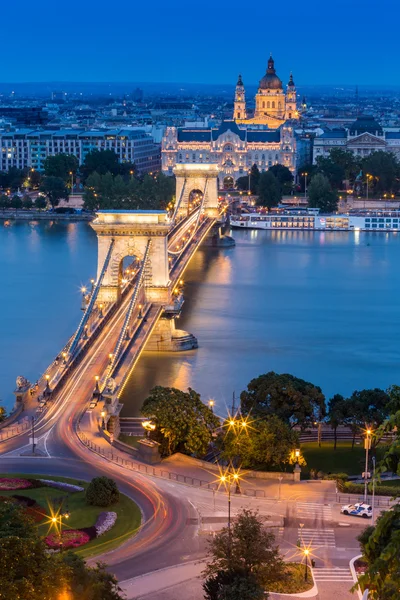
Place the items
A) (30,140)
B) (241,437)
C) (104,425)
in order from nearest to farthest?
(241,437)
(104,425)
(30,140)

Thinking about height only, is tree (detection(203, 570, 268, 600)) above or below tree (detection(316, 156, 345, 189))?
below

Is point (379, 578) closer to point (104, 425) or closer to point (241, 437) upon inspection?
point (241, 437)

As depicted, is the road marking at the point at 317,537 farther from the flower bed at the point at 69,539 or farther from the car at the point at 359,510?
the flower bed at the point at 69,539

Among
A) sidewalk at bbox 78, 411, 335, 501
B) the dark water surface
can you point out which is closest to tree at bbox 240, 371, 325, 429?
sidewalk at bbox 78, 411, 335, 501

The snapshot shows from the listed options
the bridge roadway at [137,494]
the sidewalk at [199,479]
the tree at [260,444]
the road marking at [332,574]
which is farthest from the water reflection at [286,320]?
the road marking at [332,574]

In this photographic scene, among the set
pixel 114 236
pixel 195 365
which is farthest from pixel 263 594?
pixel 114 236

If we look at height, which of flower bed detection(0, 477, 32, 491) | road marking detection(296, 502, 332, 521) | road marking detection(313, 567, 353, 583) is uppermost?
flower bed detection(0, 477, 32, 491)

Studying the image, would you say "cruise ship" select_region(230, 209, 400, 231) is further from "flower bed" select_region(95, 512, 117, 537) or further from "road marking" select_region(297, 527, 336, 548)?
"flower bed" select_region(95, 512, 117, 537)
